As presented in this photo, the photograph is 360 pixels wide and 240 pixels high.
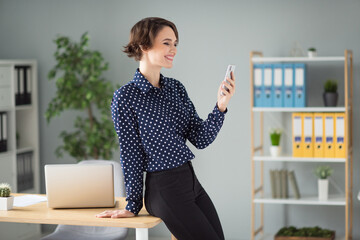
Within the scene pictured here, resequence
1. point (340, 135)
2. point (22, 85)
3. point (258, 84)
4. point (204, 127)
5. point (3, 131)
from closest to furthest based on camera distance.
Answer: point (204, 127) → point (340, 135) → point (258, 84) → point (3, 131) → point (22, 85)

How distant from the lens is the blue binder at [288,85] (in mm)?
4426

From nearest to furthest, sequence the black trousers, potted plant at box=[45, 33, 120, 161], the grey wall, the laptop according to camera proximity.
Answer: the black trousers < the laptop < the grey wall < potted plant at box=[45, 33, 120, 161]

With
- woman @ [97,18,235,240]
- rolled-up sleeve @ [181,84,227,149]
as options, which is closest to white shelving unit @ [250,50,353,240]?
rolled-up sleeve @ [181,84,227,149]

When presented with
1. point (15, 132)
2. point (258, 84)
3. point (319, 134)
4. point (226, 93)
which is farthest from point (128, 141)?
point (15, 132)

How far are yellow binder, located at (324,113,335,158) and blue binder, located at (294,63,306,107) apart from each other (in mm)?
210

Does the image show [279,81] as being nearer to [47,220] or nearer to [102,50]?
[102,50]

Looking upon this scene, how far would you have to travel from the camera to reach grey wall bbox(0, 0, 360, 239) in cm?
470

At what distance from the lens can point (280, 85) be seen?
14.6 ft

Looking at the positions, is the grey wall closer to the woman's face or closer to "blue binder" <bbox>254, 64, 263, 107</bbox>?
"blue binder" <bbox>254, 64, 263, 107</bbox>

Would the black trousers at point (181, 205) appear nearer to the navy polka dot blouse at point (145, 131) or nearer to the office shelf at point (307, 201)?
the navy polka dot blouse at point (145, 131)

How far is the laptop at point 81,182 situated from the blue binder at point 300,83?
87.8 inches

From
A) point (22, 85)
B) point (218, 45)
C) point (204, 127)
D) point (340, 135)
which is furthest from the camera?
point (22, 85)

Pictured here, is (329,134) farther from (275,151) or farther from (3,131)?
(3,131)

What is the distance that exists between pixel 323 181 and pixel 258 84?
883 millimetres
